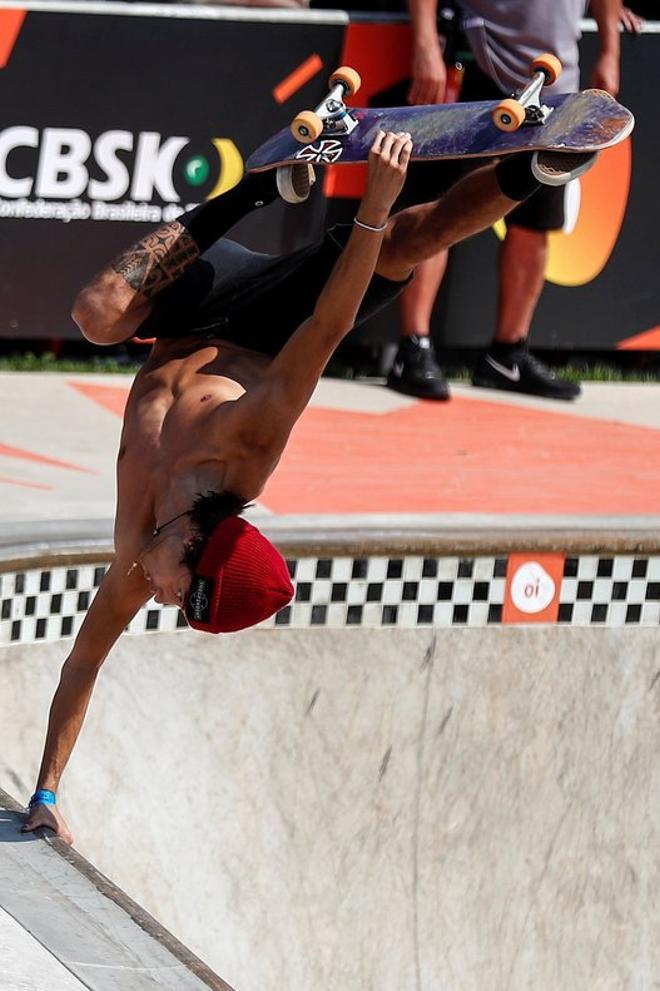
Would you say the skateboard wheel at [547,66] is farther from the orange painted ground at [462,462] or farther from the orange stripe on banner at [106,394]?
the orange stripe on banner at [106,394]

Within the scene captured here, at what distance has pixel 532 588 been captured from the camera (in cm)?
605

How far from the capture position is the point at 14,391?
314 inches

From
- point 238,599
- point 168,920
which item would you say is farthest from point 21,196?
point 238,599

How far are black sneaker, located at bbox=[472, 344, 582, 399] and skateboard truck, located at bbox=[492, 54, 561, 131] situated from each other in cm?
429

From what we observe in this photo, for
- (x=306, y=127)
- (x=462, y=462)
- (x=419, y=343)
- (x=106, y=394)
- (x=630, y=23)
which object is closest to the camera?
(x=306, y=127)

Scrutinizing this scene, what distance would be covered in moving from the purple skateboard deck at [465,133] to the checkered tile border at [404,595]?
168cm

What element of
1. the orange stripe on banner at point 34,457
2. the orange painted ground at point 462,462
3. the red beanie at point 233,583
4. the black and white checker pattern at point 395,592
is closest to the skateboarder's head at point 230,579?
the red beanie at point 233,583

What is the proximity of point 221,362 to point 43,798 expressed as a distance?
1279 millimetres

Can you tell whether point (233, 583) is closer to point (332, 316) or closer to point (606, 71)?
point (332, 316)

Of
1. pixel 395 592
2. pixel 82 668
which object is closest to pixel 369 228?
pixel 82 668

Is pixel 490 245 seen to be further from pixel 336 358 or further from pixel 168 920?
pixel 168 920

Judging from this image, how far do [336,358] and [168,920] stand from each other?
422 cm

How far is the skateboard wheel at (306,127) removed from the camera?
13.6 feet

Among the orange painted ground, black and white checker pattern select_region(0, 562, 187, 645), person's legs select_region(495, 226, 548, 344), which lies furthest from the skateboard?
person's legs select_region(495, 226, 548, 344)
